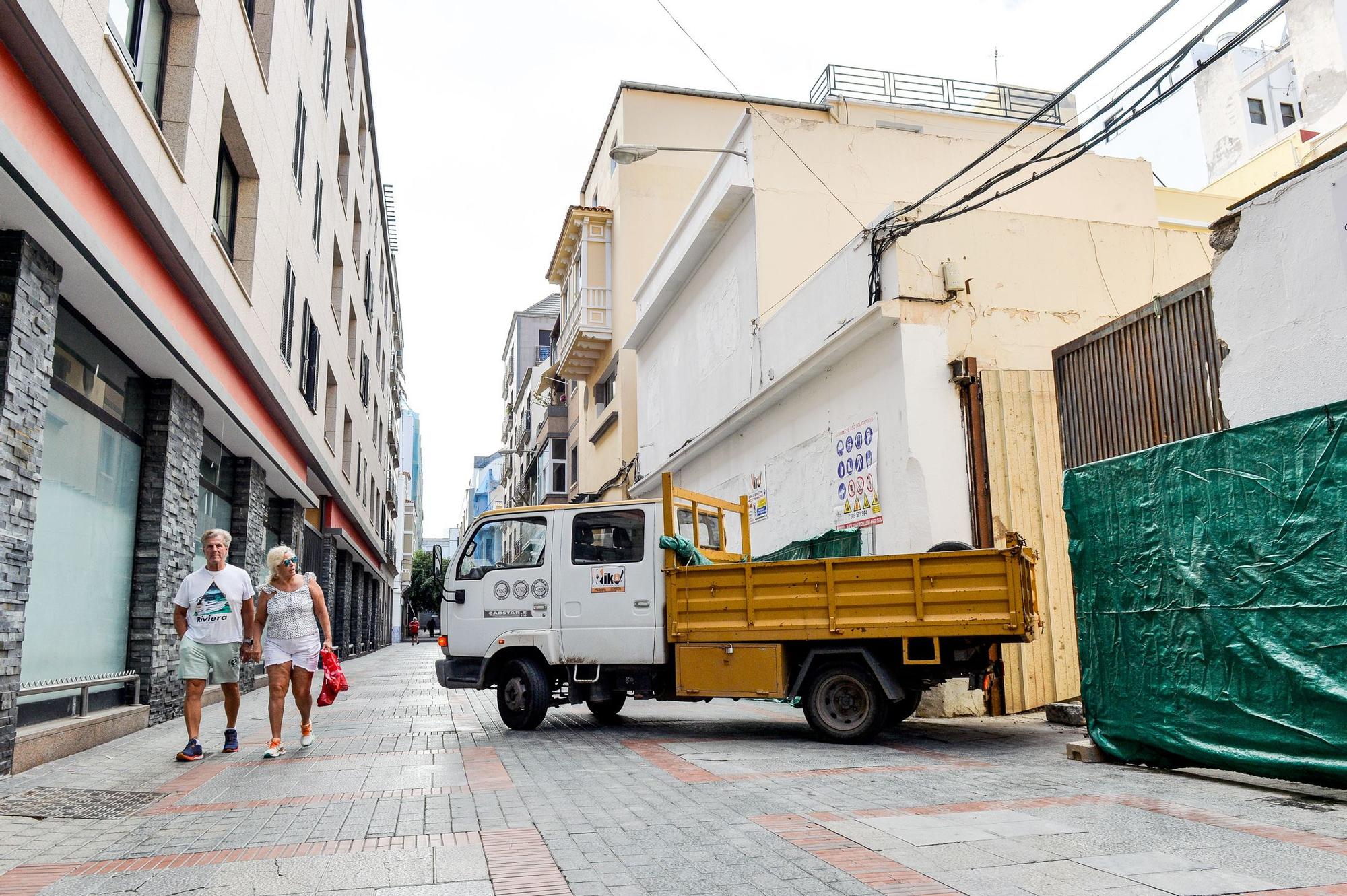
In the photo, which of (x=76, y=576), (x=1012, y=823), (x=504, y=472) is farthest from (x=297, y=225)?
(x=504, y=472)

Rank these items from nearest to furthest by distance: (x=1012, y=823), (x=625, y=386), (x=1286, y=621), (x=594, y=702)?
(x=1012, y=823) < (x=1286, y=621) < (x=594, y=702) < (x=625, y=386)

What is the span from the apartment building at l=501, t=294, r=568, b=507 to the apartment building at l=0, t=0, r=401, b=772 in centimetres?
1718

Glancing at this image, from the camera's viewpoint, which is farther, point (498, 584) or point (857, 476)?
point (857, 476)

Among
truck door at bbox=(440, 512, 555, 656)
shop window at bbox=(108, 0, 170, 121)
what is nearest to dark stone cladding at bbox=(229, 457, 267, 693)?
truck door at bbox=(440, 512, 555, 656)

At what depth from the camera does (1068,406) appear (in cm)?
1038

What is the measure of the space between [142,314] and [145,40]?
3.00m

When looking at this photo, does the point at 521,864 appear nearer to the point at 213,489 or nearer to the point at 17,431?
the point at 17,431

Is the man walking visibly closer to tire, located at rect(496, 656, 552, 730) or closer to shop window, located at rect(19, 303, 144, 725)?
shop window, located at rect(19, 303, 144, 725)

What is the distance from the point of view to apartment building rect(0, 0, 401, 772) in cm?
649

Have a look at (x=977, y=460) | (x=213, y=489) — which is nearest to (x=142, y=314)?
(x=213, y=489)

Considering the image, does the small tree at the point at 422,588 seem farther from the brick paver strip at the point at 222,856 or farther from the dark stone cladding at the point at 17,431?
the brick paver strip at the point at 222,856

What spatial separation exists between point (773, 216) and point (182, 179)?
8.83 meters

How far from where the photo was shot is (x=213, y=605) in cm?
779

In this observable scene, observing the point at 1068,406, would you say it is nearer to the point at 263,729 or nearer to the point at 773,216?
the point at 773,216
